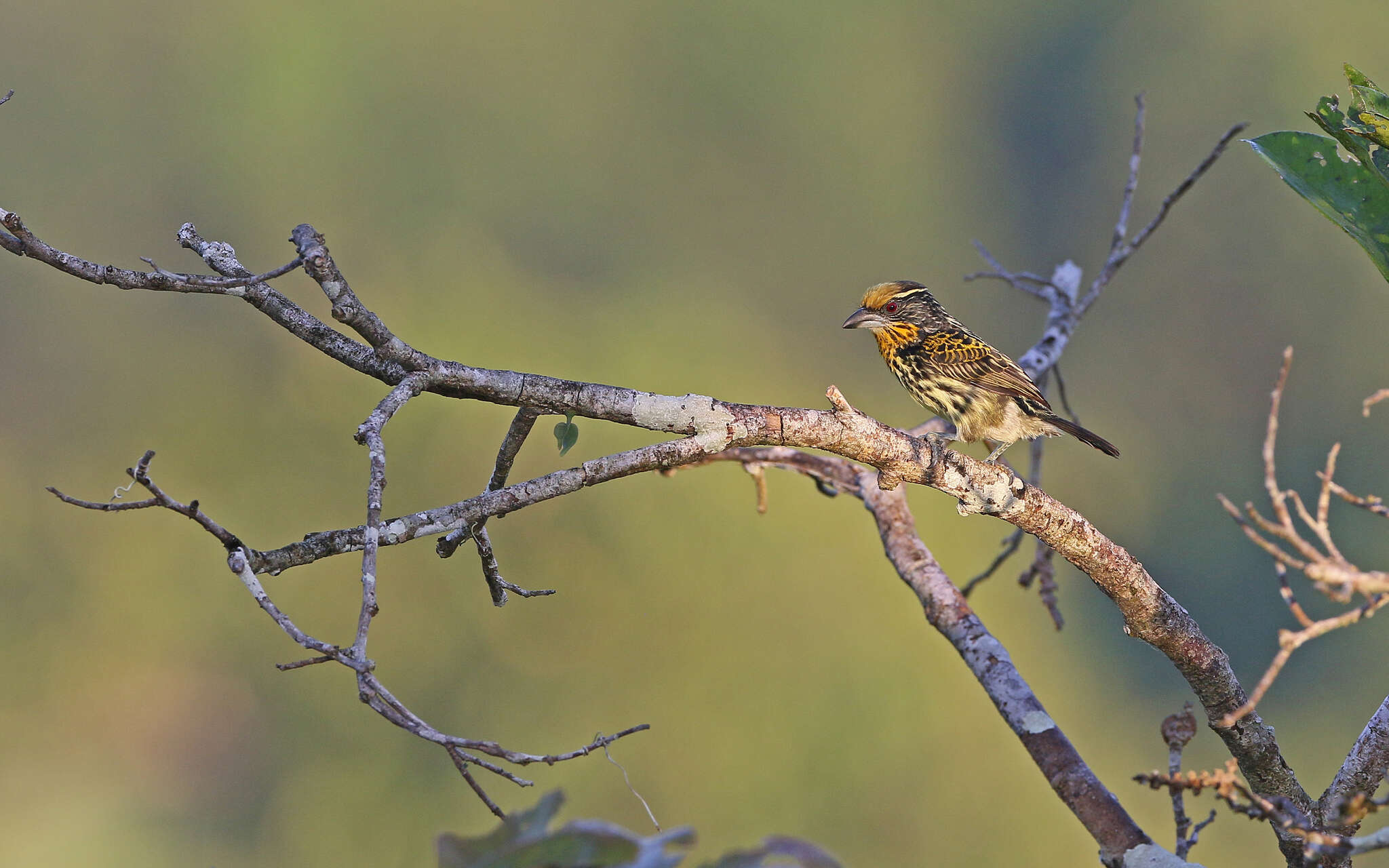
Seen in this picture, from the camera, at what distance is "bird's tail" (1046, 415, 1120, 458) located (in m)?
3.54

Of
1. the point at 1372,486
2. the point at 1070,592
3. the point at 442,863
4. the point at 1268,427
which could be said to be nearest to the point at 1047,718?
the point at 1268,427

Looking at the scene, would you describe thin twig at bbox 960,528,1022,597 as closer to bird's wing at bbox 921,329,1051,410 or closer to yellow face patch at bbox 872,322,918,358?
bird's wing at bbox 921,329,1051,410

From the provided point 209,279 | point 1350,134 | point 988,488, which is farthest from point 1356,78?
point 209,279

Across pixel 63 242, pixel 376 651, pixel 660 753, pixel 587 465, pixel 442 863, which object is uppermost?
pixel 63 242

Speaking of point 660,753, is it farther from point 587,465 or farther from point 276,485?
point 587,465

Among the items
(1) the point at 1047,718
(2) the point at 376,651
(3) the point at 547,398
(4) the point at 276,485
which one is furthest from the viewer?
(4) the point at 276,485

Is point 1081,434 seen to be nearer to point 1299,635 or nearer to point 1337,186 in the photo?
point 1337,186

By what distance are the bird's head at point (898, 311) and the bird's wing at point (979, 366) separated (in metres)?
0.14

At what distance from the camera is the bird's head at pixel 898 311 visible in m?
3.96

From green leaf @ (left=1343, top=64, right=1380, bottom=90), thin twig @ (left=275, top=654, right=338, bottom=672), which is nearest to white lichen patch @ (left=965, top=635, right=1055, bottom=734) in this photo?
green leaf @ (left=1343, top=64, right=1380, bottom=90)

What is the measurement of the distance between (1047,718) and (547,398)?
154 cm

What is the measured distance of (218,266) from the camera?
2.20 m

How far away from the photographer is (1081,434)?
3570mm

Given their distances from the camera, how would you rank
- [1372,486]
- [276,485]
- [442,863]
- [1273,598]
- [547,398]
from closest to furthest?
[442,863], [547,398], [276,485], [1273,598], [1372,486]
